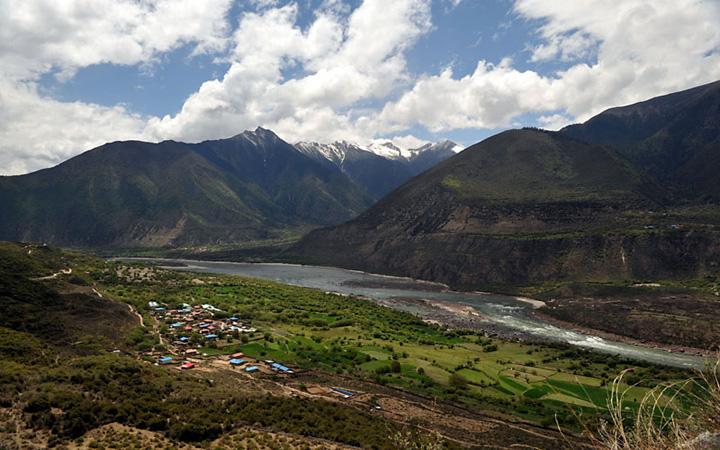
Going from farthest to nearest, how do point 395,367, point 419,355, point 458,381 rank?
point 419,355 < point 395,367 < point 458,381

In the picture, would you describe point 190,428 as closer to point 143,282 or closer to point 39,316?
point 39,316

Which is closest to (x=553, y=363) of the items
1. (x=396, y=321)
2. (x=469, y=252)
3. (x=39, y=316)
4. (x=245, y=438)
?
(x=396, y=321)

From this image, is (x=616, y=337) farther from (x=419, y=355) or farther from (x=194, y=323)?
(x=194, y=323)

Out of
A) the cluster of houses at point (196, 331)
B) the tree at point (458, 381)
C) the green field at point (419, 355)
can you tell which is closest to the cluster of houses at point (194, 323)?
the cluster of houses at point (196, 331)

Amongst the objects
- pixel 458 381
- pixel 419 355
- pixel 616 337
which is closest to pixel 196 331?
pixel 419 355

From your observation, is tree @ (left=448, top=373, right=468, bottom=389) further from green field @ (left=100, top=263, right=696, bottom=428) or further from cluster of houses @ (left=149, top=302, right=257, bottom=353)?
cluster of houses @ (left=149, top=302, right=257, bottom=353)

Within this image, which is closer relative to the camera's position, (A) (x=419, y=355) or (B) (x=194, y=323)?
(A) (x=419, y=355)

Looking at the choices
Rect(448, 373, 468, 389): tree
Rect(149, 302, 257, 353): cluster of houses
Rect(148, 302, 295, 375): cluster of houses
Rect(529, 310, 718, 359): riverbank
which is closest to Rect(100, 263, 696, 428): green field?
Rect(448, 373, 468, 389): tree

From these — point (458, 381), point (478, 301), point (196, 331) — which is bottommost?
point (478, 301)

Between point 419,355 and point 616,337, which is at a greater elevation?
point 419,355

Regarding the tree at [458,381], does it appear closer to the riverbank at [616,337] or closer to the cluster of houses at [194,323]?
the cluster of houses at [194,323]
